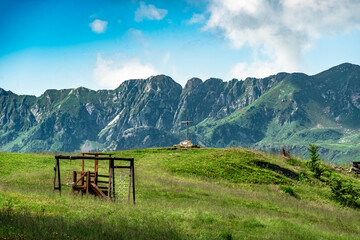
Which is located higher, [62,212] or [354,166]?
[62,212]

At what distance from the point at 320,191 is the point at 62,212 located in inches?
1609

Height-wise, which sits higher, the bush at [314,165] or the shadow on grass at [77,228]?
the shadow on grass at [77,228]

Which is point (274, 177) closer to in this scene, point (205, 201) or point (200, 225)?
point (205, 201)

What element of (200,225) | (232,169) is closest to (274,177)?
(232,169)

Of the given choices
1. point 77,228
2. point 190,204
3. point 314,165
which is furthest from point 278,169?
point 77,228

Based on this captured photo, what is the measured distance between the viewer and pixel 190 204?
3069 cm

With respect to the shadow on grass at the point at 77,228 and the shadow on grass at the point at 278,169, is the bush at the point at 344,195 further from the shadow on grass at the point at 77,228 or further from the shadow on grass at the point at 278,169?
the shadow on grass at the point at 77,228

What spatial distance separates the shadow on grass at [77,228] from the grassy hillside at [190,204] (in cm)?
5

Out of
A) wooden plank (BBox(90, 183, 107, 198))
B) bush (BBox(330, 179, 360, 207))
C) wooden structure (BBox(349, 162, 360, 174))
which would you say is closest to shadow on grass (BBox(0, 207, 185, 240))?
wooden plank (BBox(90, 183, 107, 198))

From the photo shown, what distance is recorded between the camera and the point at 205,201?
1325 inches

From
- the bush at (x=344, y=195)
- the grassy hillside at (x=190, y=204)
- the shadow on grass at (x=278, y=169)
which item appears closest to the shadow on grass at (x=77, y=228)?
the grassy hillside at (x=190, y=204)

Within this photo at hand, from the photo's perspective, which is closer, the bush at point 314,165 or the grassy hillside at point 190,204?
the grassy hillside at point 190,204

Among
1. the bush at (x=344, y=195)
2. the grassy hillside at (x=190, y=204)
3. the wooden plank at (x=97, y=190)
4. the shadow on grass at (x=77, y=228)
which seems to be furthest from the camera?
the bush at (x=344, y=195)

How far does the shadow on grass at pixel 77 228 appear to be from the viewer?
1399cm
